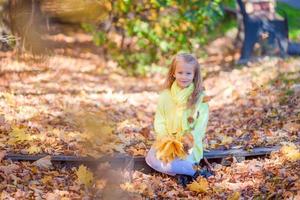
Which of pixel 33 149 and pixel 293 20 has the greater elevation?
pixel 33 149

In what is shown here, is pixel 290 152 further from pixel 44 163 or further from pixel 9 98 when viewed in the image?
pixel 9 98

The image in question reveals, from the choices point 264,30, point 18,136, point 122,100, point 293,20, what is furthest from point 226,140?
point 293,20

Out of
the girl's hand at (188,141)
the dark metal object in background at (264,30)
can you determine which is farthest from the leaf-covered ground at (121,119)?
the dark metal object in background at (264,30)

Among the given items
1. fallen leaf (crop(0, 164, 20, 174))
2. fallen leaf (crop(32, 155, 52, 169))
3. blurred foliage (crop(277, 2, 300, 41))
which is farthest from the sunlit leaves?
blurred foliage (crop(277, 2, 300, 41))

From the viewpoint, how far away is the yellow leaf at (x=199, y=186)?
484 cm

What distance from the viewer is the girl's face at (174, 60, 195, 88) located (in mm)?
4895

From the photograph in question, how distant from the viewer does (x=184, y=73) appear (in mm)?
4898

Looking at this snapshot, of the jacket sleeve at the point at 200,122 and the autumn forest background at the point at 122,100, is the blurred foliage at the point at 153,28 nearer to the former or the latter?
the autumn forest background at the point at 122,100

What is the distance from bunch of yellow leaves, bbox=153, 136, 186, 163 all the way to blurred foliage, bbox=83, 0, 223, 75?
5374 mm

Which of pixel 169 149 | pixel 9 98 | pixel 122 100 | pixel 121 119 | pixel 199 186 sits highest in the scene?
pixel 169 149

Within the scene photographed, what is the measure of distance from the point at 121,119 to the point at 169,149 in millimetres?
2464

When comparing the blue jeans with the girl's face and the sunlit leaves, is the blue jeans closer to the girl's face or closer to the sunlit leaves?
the girl's face

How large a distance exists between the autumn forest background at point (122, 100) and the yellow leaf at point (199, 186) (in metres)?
0.01

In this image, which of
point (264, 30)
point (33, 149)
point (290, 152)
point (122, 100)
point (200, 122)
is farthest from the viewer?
point (264, 30)
